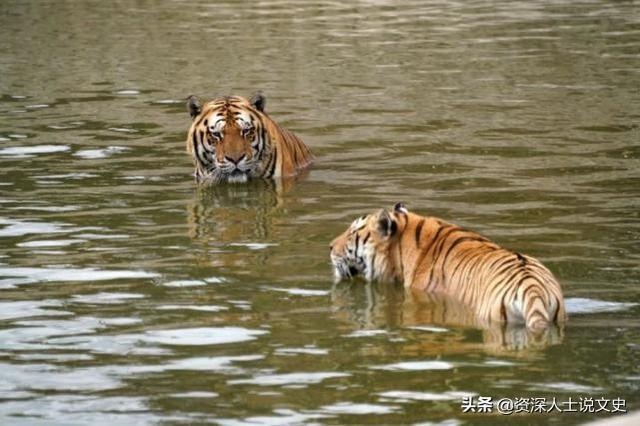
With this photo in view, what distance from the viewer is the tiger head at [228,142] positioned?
10.7m

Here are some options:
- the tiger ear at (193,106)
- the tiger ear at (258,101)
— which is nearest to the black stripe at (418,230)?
the tiger ear at (258,101)

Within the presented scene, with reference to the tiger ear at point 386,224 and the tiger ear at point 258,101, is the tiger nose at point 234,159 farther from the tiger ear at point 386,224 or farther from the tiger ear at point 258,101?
the tiger ear at point 386,224

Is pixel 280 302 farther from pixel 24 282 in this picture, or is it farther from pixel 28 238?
pixel 28 238

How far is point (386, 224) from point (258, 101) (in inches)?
157

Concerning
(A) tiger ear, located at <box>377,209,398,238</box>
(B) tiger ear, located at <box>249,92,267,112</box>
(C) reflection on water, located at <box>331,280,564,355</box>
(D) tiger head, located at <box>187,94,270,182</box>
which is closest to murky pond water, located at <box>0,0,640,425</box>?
(C) reflection on water, located at <box>331,280,564,355</box>

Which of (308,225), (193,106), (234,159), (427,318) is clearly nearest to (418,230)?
(427,318)

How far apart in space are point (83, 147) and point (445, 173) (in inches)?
124

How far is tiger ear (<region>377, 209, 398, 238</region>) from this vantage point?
23.9 feet

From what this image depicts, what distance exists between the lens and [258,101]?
1112 cm

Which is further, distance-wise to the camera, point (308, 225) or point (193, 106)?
point (193, 106)

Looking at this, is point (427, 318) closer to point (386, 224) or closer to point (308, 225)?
point (386, 224)

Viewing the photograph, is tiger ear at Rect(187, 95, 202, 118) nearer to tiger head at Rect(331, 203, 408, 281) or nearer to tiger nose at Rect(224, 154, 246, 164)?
tiger nose at Rect(224, 154, 246, 164)

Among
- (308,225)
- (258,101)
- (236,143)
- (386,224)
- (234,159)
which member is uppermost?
(258,101)

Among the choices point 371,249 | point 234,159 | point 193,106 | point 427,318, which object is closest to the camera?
point 427,318
